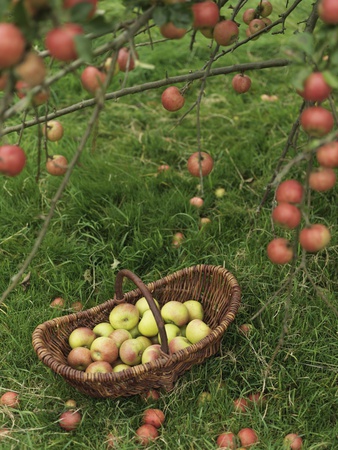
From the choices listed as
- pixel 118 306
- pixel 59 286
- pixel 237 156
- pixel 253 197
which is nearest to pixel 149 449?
pixel 118 306

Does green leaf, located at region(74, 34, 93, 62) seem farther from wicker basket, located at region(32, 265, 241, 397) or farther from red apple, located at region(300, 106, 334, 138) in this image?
wicker basket, located at region(32, 265, 241, 397)

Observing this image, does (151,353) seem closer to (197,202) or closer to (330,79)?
(197,202)

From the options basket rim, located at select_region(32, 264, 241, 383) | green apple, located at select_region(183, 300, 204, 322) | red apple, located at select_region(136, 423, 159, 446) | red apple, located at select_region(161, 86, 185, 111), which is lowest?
green apple, located at select_region(183, 300, 204, 322)

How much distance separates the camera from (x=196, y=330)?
2.21m

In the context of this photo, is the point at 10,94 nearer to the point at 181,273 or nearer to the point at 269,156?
the point at 181,273

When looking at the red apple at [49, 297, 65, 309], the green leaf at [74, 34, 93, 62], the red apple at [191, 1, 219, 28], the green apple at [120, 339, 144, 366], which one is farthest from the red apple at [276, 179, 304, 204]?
the red apple at [49, 297, 65, 309]

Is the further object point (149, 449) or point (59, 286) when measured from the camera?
point (59, 286)

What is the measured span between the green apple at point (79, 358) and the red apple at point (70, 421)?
0.60ft

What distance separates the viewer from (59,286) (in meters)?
2.61

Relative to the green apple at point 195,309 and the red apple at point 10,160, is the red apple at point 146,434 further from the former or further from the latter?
the red apple at point 10,160

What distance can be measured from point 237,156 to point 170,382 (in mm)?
1536

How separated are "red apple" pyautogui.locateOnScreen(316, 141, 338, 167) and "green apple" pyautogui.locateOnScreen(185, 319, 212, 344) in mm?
1065

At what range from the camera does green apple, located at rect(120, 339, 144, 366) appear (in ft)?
7.09

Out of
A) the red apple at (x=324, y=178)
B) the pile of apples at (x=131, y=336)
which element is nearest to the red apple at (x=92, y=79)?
the red apple at (x=324, y=178)
